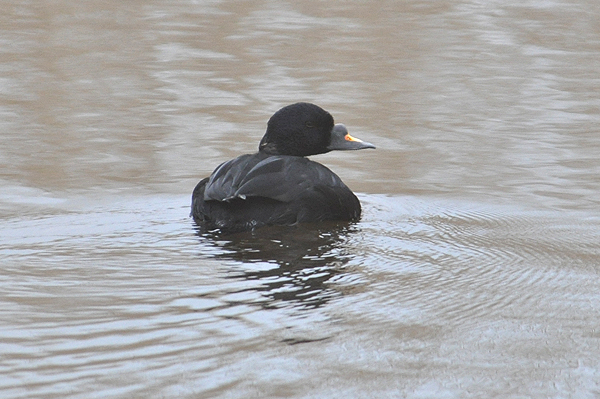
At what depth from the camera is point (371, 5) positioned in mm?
16812

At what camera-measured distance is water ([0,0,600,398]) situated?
3.73 metres

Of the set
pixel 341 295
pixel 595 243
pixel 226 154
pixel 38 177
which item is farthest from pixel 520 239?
pixel 38 177

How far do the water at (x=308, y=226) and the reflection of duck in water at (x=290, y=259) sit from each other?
2cm

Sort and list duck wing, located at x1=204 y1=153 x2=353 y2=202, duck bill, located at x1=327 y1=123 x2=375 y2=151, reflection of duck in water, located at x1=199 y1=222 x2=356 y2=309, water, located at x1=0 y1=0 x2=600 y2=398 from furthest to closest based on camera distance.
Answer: duck bill, located at x1=327 y1=123 x2=375 y2=151 → duck wing, located at x1=204 y1=153 x2=353 y2=202 → reflection of duck in water, located at x1=199 y1=222 x2=356 y2=309 → water, located at x1=0 y1=0 x2=600 y2=398

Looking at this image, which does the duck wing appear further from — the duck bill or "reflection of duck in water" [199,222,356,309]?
the duck bill

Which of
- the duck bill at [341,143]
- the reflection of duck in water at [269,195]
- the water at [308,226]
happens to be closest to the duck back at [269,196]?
the reflection of duck in water at [269,195]

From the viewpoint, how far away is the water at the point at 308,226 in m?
3.73

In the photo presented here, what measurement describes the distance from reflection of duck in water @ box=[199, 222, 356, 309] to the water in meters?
0.02

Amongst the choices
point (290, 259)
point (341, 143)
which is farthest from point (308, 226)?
point (341, 143)

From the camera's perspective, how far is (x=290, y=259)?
5.37 metres

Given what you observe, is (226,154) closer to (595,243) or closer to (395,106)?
(395,106)

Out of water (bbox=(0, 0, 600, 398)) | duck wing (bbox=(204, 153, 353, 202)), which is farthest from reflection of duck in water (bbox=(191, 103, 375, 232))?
water (bbox=(0, 0, 600, 398))

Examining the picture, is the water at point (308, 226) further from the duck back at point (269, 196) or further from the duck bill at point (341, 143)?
the duck bill at point (341, 143)

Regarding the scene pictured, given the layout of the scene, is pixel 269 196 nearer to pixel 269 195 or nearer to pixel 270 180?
pixel 269 195
